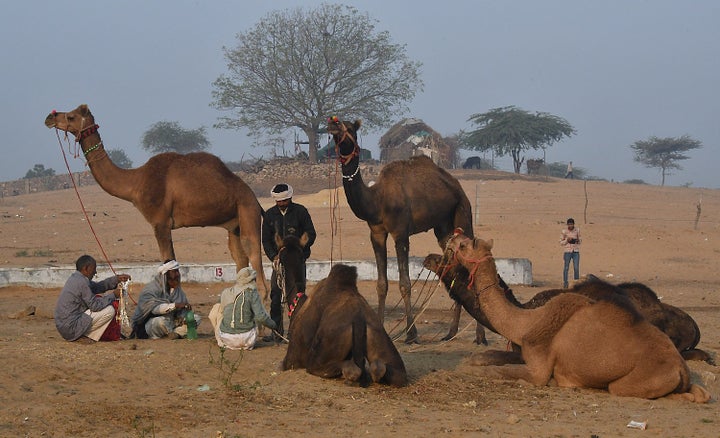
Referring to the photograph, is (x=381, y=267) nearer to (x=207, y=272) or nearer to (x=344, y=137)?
(x=344, y=137)

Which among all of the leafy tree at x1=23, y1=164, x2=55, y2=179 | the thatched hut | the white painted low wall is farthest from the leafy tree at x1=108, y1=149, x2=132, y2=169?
the white painted low wall

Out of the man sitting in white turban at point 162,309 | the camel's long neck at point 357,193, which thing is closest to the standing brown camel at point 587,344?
the camel's long neck at point 357,193

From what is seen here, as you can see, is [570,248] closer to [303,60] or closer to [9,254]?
[9,254]

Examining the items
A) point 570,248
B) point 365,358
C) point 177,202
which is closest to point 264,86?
point 570,248

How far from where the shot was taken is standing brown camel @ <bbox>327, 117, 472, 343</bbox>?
1032 cm

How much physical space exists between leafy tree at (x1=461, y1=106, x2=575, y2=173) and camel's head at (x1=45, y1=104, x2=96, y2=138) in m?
46.2

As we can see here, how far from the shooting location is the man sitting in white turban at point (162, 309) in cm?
1005

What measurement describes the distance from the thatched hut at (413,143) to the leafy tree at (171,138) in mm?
19403

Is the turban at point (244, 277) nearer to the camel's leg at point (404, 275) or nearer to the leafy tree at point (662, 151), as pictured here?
the camel's leg at point (404, 275)

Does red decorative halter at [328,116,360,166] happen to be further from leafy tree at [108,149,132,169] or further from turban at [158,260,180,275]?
leafy tree at [108,149,132,169]

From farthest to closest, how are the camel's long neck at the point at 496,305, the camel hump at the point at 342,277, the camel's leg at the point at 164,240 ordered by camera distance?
the camel's leg at the point at 164,240
the camel hump at the point at 342,277
the camel's long neck at the point at 496,305

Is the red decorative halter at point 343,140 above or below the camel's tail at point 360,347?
above

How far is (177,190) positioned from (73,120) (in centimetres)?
168

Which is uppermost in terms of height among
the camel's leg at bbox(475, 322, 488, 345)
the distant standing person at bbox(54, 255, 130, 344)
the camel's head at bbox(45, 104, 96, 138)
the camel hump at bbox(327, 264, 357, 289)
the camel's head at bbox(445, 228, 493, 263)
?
the camel's head at bbox(45, 104, 96, 138)
